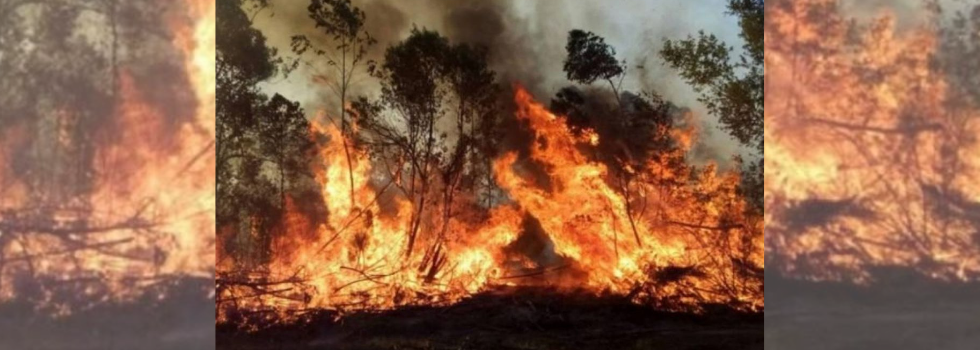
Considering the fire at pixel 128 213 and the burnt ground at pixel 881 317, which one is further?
the burnt ground at pixel 881 317

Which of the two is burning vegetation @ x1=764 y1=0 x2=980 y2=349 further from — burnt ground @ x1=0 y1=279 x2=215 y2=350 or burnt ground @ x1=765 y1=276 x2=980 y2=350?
burnt ground @ x1=0 y1=279 x2=215 y2=350

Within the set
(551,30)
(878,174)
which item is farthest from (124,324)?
(878,174)

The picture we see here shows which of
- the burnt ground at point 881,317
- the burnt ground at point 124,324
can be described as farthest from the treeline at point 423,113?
the burnt ground at point 881,317

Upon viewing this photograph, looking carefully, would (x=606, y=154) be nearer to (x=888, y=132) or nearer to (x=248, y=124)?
(x=888, y=132)

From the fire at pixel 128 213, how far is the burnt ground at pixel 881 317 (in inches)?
144

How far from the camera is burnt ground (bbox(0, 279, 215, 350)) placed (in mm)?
5258

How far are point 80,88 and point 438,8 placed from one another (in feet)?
7.18

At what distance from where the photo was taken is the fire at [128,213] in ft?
17.4

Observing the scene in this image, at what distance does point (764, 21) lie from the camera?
18.6ft

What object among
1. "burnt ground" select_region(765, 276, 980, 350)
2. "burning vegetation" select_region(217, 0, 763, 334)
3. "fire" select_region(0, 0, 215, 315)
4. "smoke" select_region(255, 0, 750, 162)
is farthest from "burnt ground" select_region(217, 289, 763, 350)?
"smoke" select_region(255, 0, 750, 162)

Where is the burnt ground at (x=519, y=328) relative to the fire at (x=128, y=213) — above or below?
below

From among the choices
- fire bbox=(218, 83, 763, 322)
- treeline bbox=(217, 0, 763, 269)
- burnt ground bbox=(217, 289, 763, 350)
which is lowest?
burnt ground bbox=(217, 289, 763, 350)

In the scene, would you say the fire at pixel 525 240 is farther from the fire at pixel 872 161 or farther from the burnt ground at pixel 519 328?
the fire at pixel 872 161

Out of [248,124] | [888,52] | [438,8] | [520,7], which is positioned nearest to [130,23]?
[248,124]
